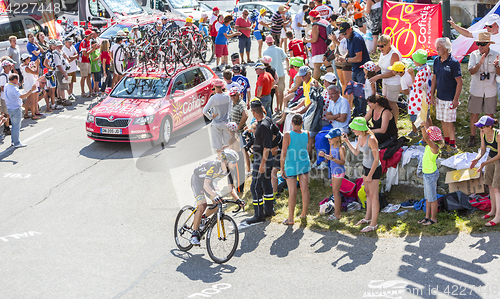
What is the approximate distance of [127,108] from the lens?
40.8ft

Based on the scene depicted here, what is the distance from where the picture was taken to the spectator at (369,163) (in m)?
7.70

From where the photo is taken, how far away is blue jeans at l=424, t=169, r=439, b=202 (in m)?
7.80

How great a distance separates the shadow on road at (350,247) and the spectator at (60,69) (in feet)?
36.2

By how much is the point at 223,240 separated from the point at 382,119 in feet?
11.3

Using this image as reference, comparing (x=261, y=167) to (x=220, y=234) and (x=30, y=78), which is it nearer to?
(x=220, y=234)

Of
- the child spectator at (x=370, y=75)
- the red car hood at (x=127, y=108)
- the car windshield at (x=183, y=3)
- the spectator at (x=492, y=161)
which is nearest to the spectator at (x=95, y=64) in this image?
the red car hood at (x=127, y=108)

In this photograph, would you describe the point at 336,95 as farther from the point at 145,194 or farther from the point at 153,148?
the point at 153,148

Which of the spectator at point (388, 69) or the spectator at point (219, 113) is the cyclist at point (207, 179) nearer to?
the spectator at point (219, 113)

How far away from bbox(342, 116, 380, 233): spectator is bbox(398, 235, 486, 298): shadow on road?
2.56ft

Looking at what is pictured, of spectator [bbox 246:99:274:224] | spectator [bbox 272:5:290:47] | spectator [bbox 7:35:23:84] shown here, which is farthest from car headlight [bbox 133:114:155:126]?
spectator [bbox 272:5:290:47]

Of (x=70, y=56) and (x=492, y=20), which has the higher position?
(x=492, y=20)

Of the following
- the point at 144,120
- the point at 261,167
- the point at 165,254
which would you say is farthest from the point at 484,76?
the point at 144,120

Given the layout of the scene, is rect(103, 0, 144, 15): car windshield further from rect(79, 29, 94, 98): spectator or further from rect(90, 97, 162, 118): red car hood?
rect(90, 97, 162, 118): red car hood

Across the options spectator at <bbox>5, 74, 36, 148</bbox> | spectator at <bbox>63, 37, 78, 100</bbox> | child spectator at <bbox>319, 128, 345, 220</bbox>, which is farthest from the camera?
spectator at <bbox>63, 37, 78, 100</bbox>
